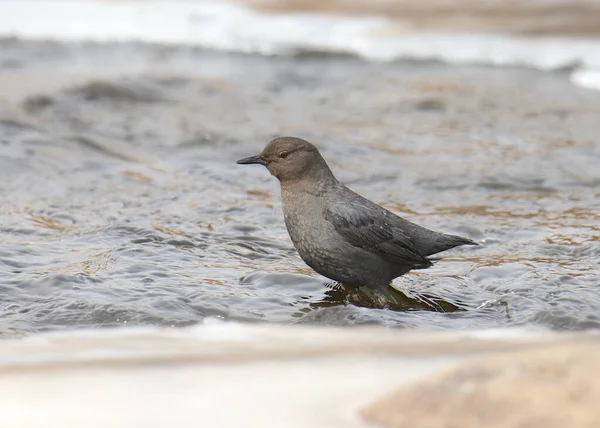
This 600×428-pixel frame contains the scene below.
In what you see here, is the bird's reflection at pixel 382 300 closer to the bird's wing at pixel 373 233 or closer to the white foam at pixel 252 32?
the bird's wing at pixel 373 233

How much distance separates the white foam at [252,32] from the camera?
11906 mm

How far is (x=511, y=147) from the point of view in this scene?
873 cm

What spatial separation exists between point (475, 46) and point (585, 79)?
1479mm

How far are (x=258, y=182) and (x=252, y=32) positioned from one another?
202 inches

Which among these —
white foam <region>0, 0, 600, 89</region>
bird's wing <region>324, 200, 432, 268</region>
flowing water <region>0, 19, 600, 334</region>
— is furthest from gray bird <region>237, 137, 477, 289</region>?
white foam <region>0, 0, 600, 89</region>

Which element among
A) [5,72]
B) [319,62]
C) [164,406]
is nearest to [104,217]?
[164,406]

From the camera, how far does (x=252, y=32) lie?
41.5ft

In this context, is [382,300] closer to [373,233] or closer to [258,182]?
[373,233]

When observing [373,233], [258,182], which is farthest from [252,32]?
[373,233]

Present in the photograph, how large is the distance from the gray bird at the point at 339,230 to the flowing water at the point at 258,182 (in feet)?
0.64

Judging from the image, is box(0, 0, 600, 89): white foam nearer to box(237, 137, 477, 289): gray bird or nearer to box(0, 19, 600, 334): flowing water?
box(0, 19, 600, 334): flowing water

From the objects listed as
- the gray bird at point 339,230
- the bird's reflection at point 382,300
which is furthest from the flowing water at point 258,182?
the gray bird at point 339,230

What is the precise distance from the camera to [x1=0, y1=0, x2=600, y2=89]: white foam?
11.9m

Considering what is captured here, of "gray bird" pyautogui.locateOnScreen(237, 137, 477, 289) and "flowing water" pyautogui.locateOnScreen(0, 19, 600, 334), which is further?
"gray bird" pyautogui.locateOnScreen(237, 137, 477, 289)
